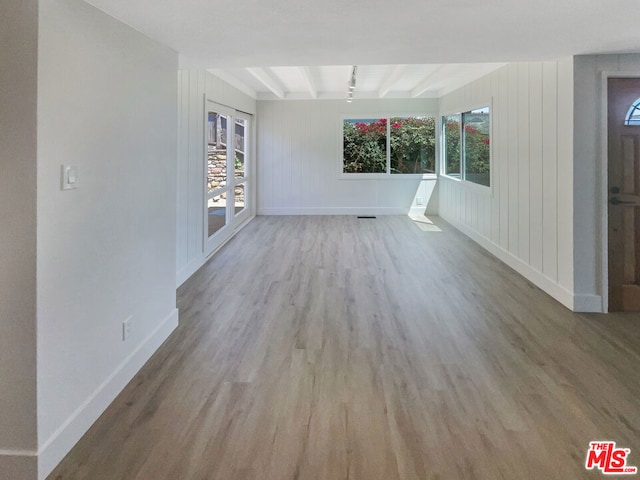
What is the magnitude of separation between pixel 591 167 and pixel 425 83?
4.50 m

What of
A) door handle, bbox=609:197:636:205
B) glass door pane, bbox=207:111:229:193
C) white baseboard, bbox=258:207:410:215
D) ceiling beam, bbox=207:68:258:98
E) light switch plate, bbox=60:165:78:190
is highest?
ceiling beam, bbox=207:68:258:98

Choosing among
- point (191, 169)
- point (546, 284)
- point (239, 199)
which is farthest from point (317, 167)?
point (546, 284)

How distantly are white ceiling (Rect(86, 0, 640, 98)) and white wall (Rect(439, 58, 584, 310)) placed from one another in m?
0.66

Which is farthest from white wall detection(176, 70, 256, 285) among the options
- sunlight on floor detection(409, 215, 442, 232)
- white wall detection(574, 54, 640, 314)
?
sunlight on floor detection(409, 215, 442, 232)

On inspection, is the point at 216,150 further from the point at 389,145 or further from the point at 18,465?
the point at 18,465

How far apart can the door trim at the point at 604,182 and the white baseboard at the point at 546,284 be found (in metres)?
0.12

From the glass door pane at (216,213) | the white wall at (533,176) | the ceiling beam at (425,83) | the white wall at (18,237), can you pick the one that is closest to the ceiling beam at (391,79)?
the ceiling beam at (425,83)

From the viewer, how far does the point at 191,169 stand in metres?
4.89

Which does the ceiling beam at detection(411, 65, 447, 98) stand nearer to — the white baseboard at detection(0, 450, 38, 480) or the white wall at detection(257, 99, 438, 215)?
the white wall at detection(257, 99, 438, 215)

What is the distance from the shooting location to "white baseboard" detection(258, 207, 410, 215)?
9523mm

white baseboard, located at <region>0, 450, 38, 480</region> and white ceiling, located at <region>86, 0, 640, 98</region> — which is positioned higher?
white ceiling, located at <region>86, 0, 640, 98</region>

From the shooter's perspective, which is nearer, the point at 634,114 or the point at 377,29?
the point at 377,29

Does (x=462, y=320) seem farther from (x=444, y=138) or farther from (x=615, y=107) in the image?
(x=444, y=138)

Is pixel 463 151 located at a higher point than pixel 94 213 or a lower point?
higher
